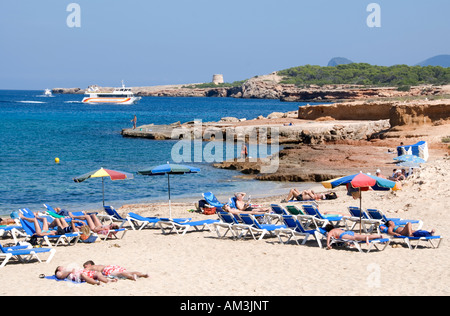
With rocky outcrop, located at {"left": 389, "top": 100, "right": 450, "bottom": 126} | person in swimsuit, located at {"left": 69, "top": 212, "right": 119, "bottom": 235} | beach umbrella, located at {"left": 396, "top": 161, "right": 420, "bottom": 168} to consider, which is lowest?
person in swimsuit, located at {"left": 69, "top": 212, "right": 119, "bottom": 235}

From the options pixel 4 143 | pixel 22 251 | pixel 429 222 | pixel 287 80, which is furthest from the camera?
pixel 287 80

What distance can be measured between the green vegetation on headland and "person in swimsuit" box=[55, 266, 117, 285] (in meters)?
119

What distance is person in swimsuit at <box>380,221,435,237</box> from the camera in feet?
37.3

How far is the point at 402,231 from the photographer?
38.4 feet

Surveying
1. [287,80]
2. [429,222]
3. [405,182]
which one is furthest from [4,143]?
[287,80]

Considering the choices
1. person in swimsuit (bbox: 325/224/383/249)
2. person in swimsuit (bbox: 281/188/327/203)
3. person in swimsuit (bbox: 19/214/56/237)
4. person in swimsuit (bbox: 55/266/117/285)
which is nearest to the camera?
person in swimsuit (bbox: 55/266/117/285)

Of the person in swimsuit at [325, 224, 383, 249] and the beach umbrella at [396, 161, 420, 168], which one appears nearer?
the person in swimsuit at [325, 224, 383, 249]

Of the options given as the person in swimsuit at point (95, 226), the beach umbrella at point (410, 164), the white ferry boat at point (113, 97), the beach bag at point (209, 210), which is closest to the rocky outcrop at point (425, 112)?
the beach umbrella at point (410, 164)

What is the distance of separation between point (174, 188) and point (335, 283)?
15466mm

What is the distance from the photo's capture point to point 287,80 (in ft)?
617

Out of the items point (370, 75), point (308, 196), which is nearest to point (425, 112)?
point (308, 196)

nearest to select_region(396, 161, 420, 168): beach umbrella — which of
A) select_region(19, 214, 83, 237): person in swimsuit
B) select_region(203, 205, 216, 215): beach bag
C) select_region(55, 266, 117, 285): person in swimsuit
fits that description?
select_region(203, 205, 216, 215): beach bag

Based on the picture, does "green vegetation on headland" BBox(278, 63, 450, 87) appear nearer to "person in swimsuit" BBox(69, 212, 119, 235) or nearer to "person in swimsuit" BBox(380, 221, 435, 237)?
"person in swimsuit" BBox(380, 221, 435, 237)
